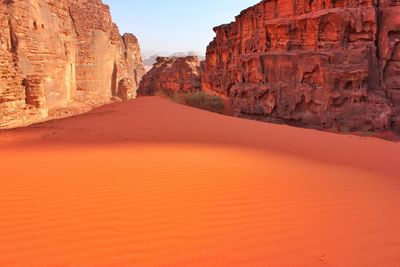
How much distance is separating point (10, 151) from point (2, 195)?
2522 mm

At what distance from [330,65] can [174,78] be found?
65.5ft

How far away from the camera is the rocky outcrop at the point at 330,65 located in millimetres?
14539

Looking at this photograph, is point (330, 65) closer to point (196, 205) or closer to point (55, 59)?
point (55, 59)

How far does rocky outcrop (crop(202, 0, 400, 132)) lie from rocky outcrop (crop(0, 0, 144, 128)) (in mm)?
9439

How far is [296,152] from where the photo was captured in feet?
18.4

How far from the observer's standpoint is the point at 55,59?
14773 millimetres

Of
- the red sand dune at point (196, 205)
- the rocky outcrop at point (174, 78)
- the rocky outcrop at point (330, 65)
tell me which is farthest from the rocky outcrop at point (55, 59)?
the rocky outcrop at point (330, 65)

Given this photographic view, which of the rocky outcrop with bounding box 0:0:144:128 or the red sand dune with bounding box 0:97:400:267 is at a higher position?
the rocky outcrop with bounding box 0:0:144:128

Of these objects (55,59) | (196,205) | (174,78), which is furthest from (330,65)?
(174,78)

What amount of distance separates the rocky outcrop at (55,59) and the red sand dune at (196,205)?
257 inches

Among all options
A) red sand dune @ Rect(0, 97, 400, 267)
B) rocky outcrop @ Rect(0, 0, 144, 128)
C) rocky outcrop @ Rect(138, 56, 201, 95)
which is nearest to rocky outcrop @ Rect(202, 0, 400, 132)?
rocky outcrop @ Rect(0, 0, 144, 128)

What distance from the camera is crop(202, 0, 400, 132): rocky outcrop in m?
14.5

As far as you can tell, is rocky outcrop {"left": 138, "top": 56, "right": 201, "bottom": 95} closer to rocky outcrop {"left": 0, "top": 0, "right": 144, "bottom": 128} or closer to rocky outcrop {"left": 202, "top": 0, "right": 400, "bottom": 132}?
rocky outcrop {"left": 0, "top": 0, "right": 144, "bottom": 128}

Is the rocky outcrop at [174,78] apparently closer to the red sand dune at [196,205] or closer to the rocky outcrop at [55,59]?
the rocky outcrop at [55,59]
